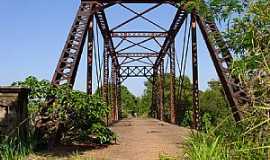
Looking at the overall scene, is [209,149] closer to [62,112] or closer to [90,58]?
[62,112]

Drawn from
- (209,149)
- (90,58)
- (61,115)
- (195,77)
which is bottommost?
(209,149)

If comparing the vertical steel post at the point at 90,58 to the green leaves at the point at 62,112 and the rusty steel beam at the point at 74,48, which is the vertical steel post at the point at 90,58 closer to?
the rusty steel beam at the point at 74,48

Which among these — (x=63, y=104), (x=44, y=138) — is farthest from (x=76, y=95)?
(x=44, y=138)

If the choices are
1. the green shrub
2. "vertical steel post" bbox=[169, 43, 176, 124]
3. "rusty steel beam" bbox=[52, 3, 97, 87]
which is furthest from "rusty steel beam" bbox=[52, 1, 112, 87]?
"vertical steel post" bbox=[169, 43, 176, 124]

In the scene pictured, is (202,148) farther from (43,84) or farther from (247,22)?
(43,84)

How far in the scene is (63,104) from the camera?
10477 mm

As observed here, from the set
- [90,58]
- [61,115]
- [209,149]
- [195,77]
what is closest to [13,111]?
[61,115]

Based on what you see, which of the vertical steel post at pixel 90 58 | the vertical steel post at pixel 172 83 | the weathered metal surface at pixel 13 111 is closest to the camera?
the weathered metal surface at pixel 13 111

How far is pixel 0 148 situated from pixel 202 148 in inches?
146

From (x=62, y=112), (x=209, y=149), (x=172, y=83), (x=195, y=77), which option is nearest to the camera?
(x=209, y=149)

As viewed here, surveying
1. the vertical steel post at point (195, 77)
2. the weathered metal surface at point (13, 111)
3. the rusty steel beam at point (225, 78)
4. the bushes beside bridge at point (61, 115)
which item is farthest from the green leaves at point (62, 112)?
the vertical steel post at point (195, 77)

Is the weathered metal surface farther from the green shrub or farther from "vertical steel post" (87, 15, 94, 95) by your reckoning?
"vertical steel post" (87, 15, 94, 95)

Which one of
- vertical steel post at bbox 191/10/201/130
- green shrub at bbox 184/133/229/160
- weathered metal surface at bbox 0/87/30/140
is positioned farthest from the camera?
vertical steel post at bbox 191/10/201/130

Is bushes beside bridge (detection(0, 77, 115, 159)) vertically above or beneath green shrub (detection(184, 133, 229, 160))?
above
